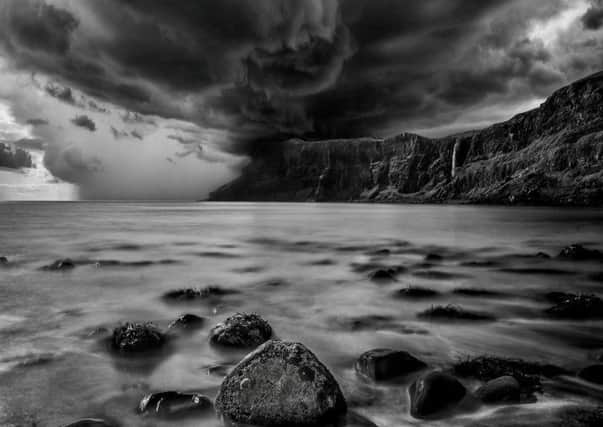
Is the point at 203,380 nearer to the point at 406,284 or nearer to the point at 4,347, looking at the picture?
the point at 4,347

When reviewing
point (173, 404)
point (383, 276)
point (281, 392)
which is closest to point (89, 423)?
point (173, 404)

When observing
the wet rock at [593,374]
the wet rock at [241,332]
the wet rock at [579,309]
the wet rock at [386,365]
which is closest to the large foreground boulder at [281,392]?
the wet rock at [386,365]

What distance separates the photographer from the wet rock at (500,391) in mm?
4211

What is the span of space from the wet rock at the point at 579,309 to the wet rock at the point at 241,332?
6453 mm

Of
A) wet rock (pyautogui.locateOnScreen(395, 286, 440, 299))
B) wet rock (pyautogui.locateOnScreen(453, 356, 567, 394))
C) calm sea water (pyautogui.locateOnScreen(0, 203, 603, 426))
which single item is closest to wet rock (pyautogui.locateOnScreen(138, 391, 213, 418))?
calm sea water (pyautogui.locateOnScreen(0, 203, 603, 426))

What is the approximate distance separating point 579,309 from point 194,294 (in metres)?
9.42

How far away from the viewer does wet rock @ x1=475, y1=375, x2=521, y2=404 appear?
4211 millimetres

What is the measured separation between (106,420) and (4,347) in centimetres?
365

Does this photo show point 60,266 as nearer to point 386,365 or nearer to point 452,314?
point 386,365

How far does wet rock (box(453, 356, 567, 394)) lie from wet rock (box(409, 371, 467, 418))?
2.51ft

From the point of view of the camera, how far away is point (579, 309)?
7.83 m

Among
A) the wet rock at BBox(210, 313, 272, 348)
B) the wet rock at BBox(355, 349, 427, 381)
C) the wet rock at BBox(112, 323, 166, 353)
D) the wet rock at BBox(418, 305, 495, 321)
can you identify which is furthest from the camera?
the wet rock at BBox(418, 305, 495, 321)

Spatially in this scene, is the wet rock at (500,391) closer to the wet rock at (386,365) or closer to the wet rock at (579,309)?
the wet rock at (386,365)

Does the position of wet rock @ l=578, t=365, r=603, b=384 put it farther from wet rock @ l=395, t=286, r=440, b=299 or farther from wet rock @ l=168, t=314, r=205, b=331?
wet rock @ l=168, t=314, r=205, b=331
